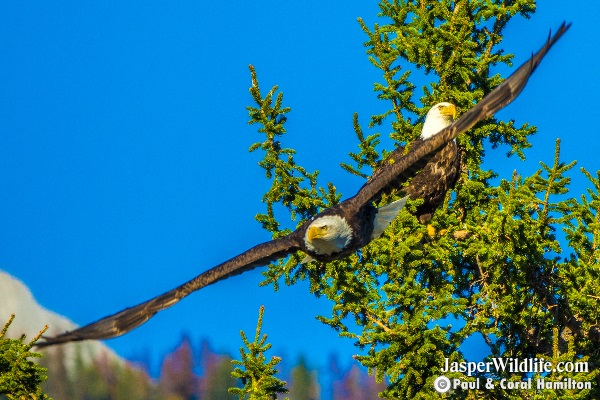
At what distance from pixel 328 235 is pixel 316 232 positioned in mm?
116

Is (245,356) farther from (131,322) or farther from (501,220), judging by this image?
(501,220)

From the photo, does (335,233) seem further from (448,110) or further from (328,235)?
(448,110)

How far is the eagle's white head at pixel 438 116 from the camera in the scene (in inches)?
459

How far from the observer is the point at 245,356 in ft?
31.8

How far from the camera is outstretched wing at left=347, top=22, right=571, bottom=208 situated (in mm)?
9586

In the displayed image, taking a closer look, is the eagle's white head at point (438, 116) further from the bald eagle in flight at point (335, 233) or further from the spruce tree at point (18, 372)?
the spruce tree at point (18, 372)

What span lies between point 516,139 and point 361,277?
2.63 meters

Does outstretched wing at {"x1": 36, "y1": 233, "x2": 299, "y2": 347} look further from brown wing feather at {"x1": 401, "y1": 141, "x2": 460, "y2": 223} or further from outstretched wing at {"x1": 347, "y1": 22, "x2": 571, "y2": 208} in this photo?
brown wing feather at {"x1": 401, "y1": 141, "x2": 460, "y2": 223}

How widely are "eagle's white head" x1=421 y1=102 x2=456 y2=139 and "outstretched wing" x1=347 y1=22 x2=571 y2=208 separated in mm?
1343

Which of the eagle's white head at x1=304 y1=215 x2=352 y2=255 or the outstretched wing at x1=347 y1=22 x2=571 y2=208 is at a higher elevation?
the outstretched wing at x1=347 y1=22 x2=571 y2=208

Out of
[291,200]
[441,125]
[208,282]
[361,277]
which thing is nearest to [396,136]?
[441,125]

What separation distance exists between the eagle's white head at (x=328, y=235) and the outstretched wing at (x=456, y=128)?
374 mm

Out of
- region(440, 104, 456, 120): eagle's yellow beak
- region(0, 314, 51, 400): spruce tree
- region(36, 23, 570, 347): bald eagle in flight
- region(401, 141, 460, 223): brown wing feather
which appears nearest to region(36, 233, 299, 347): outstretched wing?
region(36, 23, 570, 347): bald eagle in flight

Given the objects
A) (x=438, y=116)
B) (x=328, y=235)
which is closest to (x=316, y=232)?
(x=328, y=235)
